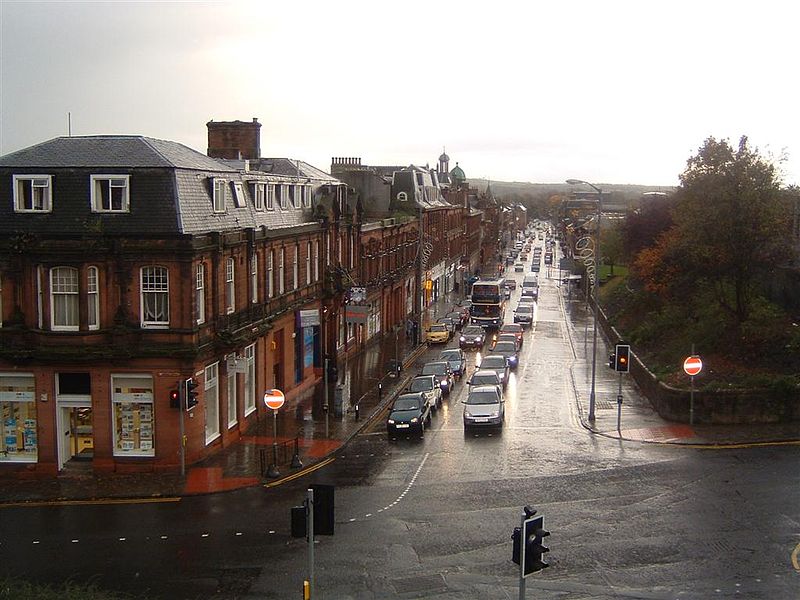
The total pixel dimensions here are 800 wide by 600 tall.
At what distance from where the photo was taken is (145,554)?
21031mm

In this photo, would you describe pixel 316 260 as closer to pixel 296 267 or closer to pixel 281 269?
pixel 296 267

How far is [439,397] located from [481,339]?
73.9 ft

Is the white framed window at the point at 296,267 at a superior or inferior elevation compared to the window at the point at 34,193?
inferior

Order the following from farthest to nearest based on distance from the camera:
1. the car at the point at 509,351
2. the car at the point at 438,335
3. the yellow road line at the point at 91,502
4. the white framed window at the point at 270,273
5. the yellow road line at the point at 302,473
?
the car at the point at 438,335, the car at the point at 509,351, the white framed window at the point at 270,273, the yellow road line at the point at 302,473, the yellow road line at the point at 91,502

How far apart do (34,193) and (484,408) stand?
18725mm

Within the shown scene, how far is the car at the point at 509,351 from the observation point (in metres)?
53.0

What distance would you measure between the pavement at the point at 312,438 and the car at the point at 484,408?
381cm

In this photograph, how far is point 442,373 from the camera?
45812mm

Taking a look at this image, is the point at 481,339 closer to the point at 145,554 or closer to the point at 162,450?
the point at 162,450

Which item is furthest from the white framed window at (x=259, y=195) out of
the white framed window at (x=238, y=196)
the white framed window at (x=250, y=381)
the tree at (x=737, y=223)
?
the tree at (x=737, y=223)

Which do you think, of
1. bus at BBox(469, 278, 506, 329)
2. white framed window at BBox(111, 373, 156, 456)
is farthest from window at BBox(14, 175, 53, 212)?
bus at BBox(469, 278, 506, 329)

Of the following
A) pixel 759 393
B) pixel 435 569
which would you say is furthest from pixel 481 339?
pixel 435 569

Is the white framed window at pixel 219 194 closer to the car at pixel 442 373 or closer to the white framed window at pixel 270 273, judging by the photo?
the white framed window at pixel 270 273

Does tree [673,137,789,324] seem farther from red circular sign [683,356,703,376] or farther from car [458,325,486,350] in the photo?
car [458,325,486,350]
